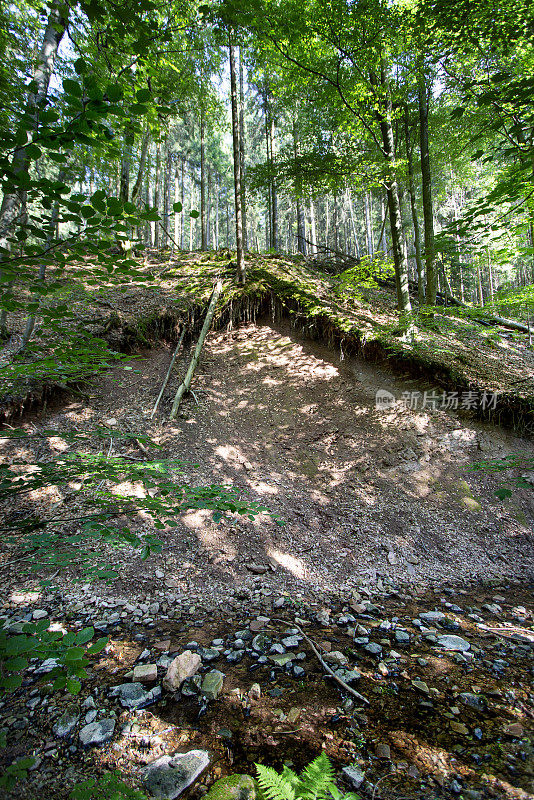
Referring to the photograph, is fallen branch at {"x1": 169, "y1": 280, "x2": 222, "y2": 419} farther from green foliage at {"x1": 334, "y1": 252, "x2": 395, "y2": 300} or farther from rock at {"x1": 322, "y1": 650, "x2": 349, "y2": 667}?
rock at {"x1": 322, "y1": 650, "x2": 349, "y2": 667}

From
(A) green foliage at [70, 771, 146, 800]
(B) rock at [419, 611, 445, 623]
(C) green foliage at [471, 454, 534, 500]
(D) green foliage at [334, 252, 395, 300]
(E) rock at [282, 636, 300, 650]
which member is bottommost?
(B) rock at [419, 611, 445, 623]

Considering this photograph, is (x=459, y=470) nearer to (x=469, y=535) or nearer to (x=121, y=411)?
(x=469, y=535)

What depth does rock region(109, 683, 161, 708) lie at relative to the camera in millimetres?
2258

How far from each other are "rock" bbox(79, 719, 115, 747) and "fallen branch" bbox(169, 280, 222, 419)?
A: 462cm

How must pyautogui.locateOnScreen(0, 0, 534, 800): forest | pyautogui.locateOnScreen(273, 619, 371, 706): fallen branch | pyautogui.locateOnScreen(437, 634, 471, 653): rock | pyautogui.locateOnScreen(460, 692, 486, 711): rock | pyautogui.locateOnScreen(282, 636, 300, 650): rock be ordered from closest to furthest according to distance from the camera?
pyautogui.locateOnScreen(0, 0, 534, 800): forest, pyautogui.locateOnScreen(460, 692, 486, 711): rock, pyautogui.locateOnScreen(273, 619, 371, 706): fallen branch, pyautogui.locateOnScreen(437, 634, 471, 653): rock, pyautogui.locateOnScreen(282, 636, 300, 650): rock

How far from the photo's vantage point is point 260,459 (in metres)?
5.70

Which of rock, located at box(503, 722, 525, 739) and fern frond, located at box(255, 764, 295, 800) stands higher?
fern frond, located at box(255, 764, 295, 800)

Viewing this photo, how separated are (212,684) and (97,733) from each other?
784 mm

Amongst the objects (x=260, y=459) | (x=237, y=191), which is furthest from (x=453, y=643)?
(x=237, y=191)

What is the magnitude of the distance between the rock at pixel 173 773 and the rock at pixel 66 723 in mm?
629

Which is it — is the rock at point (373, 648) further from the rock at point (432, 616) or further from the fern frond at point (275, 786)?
the fern frond at point (275, 786)

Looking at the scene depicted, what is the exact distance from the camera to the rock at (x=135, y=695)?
7.41 feet

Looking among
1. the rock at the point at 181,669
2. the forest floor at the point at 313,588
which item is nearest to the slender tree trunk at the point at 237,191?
the forest floor at the point at 313,588

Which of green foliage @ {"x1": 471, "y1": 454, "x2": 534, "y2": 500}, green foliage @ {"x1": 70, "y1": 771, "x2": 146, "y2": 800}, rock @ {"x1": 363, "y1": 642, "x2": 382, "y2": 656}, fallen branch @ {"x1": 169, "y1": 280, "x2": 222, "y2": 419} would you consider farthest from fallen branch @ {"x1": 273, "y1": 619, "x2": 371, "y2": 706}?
fallen branch @ {"x1": 169, "y1": 280, "x2": 222, "y2": 419}
